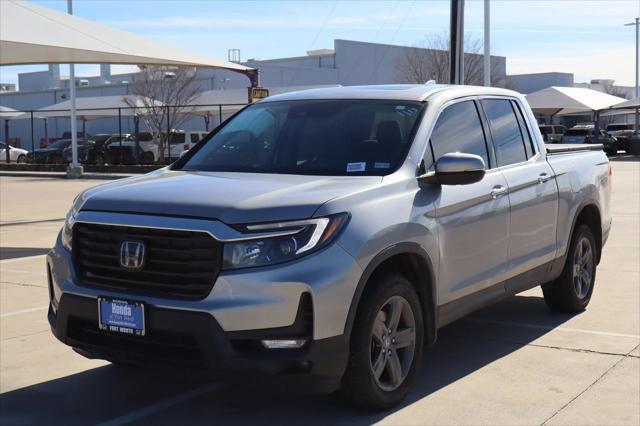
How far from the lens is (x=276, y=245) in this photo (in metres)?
4.28

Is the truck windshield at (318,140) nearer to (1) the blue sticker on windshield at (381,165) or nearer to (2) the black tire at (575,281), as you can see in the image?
(1) the blue sticker on windshield at (381,165)

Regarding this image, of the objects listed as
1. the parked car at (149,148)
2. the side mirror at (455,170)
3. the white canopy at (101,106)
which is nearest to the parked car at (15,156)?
the white canopy at (101,106)

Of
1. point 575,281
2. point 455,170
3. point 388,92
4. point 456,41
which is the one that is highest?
point 456,41

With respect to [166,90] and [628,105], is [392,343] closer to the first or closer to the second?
[166,90]

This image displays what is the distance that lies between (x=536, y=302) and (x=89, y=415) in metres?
4.68

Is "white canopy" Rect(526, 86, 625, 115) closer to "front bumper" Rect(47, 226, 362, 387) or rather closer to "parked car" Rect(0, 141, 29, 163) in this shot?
"parked car" Rect(0, 141, 29, 163)

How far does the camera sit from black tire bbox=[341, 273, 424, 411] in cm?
456

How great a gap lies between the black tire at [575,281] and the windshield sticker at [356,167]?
2.74 metres

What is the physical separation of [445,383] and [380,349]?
888 millimetres

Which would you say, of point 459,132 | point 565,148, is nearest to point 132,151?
point 565,148

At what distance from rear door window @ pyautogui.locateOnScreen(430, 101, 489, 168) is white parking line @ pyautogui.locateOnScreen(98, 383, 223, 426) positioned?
2090 mm

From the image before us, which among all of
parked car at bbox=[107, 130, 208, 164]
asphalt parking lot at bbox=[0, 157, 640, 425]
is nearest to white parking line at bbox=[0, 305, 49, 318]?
asphalt parking lot at bbox=[0, 157, 640, 425]

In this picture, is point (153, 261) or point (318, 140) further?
→ point (318, 140)

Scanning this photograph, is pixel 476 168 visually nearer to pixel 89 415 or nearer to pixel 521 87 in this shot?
pixel 89 415
